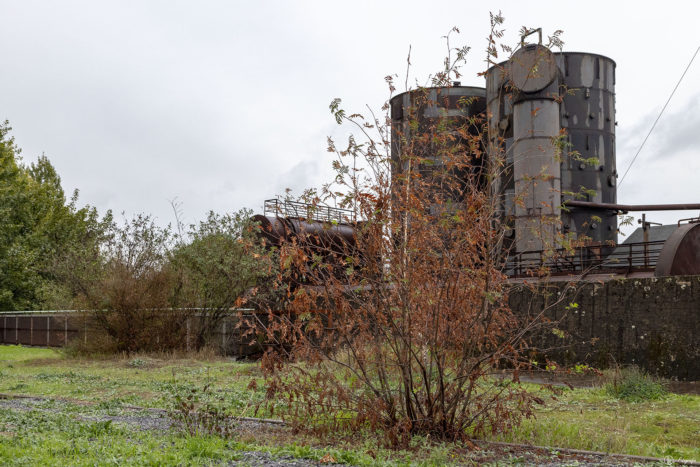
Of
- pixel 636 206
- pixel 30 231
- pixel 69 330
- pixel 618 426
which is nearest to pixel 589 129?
pixel 636 206

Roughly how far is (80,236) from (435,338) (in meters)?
→ 37.5

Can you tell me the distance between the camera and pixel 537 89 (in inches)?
1073

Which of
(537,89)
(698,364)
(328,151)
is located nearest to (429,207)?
(328,151)

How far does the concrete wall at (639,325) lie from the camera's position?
559 inches

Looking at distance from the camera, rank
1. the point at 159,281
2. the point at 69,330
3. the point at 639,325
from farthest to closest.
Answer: the point at 69,330, the point at 159,281, the point at 639,325

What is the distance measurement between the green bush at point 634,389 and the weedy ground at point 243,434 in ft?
0.27

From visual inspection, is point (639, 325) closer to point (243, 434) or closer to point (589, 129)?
point (243, 434)

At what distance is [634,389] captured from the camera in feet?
39.4

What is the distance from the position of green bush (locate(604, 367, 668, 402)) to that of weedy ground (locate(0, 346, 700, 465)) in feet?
0.27

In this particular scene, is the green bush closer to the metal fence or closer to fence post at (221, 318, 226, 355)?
the metal fence

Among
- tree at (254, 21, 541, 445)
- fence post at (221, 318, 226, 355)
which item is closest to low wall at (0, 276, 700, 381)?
tree at (254, 21, 541, 445)

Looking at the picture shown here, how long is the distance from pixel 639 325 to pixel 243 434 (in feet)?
34.6

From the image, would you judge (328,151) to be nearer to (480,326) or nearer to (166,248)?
(480,326)

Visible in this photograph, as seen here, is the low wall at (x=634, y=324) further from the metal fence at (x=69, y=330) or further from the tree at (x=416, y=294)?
the metal fence at (x=69, y=330)
